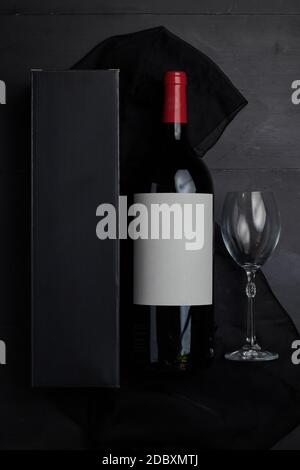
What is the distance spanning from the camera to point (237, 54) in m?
1.04

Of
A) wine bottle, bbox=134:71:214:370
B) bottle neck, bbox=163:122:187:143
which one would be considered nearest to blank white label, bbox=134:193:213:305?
wine bottle, bbox=134:71:214:370

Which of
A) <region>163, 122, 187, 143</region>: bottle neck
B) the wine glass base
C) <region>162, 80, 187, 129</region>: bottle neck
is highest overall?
<region>162, 80, 187, 129</region>: bottle neck

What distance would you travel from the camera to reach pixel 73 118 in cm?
80

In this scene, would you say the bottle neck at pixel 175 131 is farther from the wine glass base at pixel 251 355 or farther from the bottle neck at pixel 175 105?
the wine glass base at pixel 251 355

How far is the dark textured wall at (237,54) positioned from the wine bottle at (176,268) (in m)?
0.18

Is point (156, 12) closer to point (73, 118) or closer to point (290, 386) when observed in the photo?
point (73, 118)

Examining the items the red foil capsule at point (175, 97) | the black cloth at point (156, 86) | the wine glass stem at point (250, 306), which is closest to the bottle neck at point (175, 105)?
the red foil capsule at point (175, 97)

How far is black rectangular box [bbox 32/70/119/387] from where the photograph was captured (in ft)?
2.59

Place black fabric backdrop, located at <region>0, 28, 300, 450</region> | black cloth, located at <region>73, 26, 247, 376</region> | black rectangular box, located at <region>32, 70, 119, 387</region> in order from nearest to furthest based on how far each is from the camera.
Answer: black fabric backdrop, located at <region>0, 28, 300, 450</region>, black rectangular box, located at <region>32, 70, 119, 387</region>, black cloth, located at <region>73, 26, 247, 376</region>

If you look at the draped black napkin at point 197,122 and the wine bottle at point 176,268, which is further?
the draped black napkin at point 197,122

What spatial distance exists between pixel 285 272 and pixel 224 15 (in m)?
0.39

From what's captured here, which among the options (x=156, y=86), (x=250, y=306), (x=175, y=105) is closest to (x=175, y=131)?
(x=175, y=105)

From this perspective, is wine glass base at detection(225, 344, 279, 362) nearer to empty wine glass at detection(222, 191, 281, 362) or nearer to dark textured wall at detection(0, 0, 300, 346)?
empty wine glass at detection(222, 191, 281, 362)

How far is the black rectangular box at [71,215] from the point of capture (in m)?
0.79
